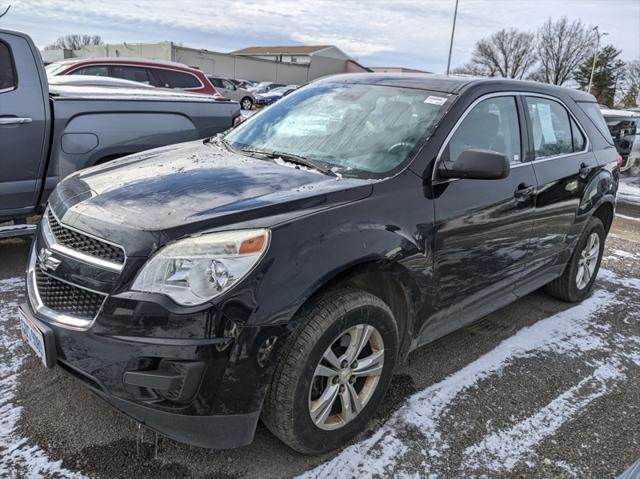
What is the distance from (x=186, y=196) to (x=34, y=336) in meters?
0.89

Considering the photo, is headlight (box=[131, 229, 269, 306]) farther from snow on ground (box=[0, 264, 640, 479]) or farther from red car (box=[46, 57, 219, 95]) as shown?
red car (box=[46, 57, 219, 95])

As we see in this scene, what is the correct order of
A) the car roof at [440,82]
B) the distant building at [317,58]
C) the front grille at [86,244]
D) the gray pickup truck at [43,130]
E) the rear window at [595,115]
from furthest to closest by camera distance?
the distant building at [317,58]
the rear window at [595,115]
the gray pickup truck at [43,130]
the car roof at [440,82]
the front grille at [86,244]

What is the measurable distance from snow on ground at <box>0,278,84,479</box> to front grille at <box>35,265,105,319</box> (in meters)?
0.68

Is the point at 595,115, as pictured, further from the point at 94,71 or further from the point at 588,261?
the point at 94,71

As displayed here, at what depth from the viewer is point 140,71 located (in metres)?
10.3

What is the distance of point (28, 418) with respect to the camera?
2627 millimetres

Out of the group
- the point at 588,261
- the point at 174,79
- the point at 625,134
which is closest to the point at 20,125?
the point at 588,261

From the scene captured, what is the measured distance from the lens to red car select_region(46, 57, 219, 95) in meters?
10.2

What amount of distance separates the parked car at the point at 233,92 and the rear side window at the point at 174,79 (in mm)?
16811

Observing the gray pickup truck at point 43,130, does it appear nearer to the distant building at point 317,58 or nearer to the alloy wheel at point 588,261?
the alloy wheel at point 588,261

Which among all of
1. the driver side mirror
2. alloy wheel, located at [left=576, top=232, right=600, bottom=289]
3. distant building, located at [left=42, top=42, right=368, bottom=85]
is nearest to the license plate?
the driver side mirror

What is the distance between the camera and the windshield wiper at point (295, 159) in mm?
2830

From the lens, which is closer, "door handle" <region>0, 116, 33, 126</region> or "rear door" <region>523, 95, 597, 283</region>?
"rear door" <region>523, 95, 597, 283</region>

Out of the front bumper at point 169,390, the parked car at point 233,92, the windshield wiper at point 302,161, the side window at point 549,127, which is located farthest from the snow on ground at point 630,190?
the parked car at point 233,92
